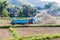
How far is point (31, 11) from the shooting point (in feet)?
110

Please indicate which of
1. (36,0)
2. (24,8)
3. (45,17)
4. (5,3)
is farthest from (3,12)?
(36,0)

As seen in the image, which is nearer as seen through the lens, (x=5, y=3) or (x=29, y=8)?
(x=5, y=3)

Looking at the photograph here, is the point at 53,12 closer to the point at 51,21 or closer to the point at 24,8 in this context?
the point at 24,8

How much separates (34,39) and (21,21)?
36.7 feet

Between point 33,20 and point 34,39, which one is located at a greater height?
point 34,39

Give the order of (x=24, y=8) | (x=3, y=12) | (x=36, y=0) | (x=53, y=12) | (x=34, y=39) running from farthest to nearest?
1. (x=36, y=0)
2. (x=53, y=12)
3. (x=24, y=8)
4. (x=3, y=12)
5. (x=34, y=39)

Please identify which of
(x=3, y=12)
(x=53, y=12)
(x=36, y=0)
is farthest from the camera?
(x=36, y=0)

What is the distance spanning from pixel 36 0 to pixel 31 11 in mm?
59031

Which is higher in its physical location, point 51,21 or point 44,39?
point 44,39

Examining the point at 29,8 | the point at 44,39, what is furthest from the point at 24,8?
the point at 44,39

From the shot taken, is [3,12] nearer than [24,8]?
Yes

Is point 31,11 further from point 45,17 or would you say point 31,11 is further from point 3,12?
point 45,17

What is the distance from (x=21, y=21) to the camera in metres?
18.8

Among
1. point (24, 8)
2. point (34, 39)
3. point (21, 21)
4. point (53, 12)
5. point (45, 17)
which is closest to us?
point (34, 39)
